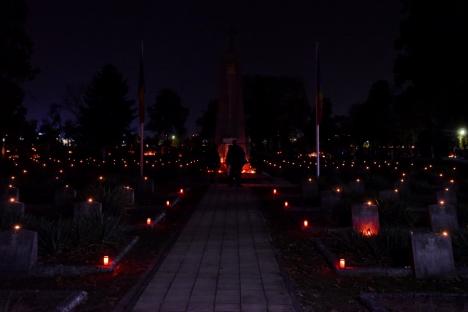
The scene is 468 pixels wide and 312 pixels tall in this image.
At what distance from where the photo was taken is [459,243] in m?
11.1

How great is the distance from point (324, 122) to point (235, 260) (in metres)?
61.4

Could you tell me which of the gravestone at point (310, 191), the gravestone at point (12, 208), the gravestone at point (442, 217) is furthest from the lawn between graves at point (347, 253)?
the gravestone at point (12, 208)

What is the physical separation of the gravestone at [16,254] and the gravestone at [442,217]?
7.85 meters

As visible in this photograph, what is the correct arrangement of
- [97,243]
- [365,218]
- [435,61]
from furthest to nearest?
[435,61], [365,218], [97,243]

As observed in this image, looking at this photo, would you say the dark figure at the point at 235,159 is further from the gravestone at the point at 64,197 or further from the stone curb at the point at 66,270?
the stone curb at the point at 66,270

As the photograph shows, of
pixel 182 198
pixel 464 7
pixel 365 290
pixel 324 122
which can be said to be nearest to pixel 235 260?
pixel 365 290

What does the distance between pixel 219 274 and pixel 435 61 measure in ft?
89.0

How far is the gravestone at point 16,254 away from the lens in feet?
32.0

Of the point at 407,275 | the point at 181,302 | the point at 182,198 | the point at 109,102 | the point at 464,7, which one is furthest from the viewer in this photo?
the point at 109,102

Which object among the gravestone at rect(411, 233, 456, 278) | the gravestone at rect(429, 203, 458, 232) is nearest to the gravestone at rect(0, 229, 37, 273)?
the gravestone at rect(411, 233, 456, 278)

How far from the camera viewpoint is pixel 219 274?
9844 mm

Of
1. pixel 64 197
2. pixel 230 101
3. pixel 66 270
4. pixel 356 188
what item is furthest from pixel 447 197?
pixel 230 101

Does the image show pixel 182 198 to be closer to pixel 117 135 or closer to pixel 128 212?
pixel 128 212

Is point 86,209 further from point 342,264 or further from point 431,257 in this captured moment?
point 431,257
